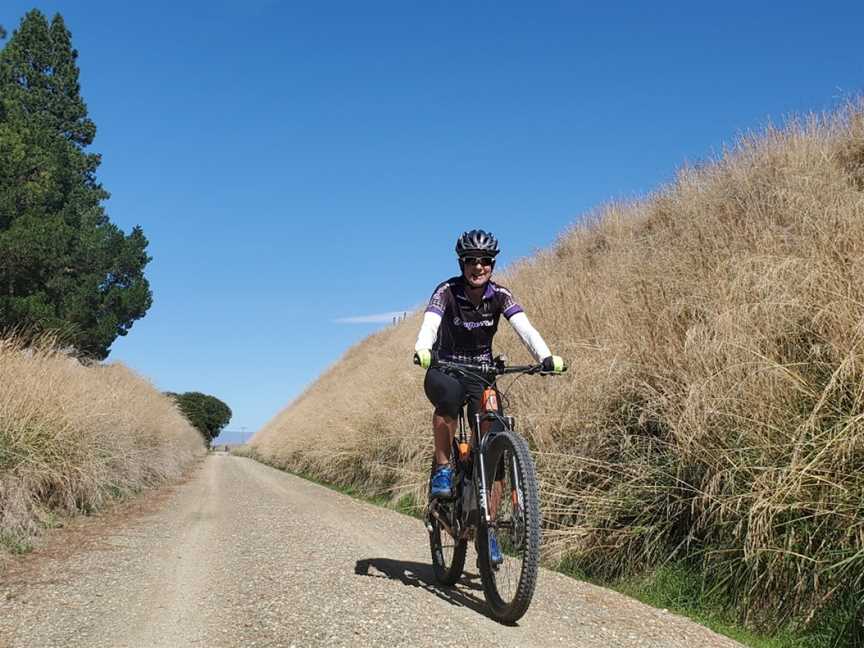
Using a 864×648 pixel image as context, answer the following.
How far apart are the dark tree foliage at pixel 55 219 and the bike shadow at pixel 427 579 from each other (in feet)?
45.8

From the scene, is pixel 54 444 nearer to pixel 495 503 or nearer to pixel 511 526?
pixel 495 503

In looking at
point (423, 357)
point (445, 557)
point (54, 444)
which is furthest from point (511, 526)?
point (54, 444)

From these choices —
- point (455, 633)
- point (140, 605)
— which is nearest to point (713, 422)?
point (455, 633)

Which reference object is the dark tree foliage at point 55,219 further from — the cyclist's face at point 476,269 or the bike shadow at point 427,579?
the cyclist's face at point 476,269

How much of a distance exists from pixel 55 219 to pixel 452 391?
21.2 metres

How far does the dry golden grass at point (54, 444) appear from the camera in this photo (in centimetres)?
795

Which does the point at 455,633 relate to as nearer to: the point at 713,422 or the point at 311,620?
the point at 311,620

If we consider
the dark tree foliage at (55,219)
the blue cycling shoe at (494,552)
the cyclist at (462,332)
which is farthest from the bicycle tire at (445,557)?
the dark tree foliage at (55,219)

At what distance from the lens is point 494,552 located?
474 cm

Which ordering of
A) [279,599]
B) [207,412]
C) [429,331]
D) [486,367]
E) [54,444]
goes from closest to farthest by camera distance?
[486,367]
[279,599]
[429,331]
[54,444]
[207,412]

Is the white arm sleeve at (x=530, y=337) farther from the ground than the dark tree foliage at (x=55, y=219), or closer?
closer

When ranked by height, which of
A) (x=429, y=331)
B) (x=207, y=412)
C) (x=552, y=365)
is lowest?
(x=552, y=365)

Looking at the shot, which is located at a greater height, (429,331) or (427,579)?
(429,331)

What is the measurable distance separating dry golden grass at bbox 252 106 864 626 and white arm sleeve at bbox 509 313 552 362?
57.0 inches
